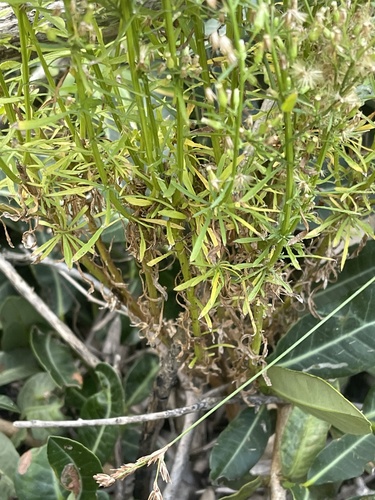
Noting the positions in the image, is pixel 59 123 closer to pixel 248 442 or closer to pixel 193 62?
pixel 193 62

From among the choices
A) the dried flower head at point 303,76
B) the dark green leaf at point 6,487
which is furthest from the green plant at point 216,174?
the dark green leaf at point 6,487

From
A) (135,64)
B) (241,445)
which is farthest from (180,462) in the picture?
(135,64)

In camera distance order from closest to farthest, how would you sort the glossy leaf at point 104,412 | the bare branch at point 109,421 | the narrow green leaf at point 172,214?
the narrow green leaf at point 172,214
the bare branch at point 109,421
the glossy leaf at point 104,412

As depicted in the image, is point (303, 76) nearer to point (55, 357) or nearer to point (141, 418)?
point (141, 418)

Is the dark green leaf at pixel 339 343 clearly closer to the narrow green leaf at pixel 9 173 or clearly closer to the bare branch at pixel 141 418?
the bare branch at pixel 141 418

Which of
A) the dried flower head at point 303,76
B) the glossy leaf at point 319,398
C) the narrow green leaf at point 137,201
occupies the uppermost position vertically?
the dried flower head at point 303,76

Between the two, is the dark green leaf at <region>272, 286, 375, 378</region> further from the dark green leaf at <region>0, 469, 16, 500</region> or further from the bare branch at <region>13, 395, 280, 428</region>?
the dark green leaf at <region>0, 469, 16, 500</region>
